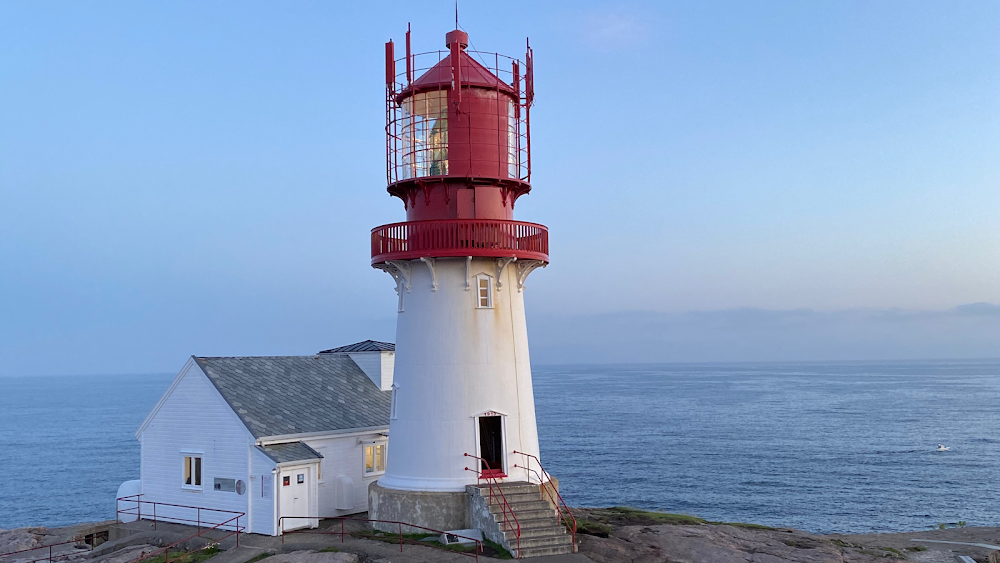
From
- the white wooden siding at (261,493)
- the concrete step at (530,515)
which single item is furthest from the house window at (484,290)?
the white wooden siding at (261,493)

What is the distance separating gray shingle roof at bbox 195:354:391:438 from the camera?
23.5 meters

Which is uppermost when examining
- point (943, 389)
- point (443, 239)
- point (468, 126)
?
point (468, 126)

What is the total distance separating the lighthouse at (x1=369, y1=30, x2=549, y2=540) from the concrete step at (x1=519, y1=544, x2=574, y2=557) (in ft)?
8.47

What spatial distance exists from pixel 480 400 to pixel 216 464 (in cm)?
799

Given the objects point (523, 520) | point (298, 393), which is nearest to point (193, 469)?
point (298, 393)

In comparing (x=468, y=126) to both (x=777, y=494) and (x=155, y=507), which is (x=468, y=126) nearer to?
(x=155, y=507)

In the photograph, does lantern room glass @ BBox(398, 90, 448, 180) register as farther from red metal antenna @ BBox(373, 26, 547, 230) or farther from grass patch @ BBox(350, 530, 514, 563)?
grass patch @ BBox(350, 530, 514, 563)

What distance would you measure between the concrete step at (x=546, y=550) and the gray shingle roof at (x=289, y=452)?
7.24 m

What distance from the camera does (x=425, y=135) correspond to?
2150 centimetres

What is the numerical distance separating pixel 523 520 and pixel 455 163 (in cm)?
890

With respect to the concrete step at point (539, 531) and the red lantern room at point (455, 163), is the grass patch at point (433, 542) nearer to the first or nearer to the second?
the concrete step at point (539, 531)

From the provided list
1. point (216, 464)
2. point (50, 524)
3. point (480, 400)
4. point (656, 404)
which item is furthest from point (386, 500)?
point (656, 404)

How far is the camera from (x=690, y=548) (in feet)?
65.7

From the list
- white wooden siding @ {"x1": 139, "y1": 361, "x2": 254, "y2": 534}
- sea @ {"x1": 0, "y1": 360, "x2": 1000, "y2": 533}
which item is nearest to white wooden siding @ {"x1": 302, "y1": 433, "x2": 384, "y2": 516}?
white wooden siding @ {"x1": 139, "y1": 361, "x2": 254, "y2": 534}
